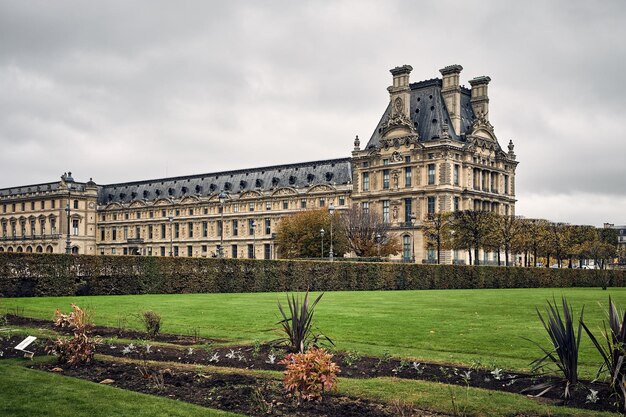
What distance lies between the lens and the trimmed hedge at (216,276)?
3462 cm

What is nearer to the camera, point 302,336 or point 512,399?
point 512,399

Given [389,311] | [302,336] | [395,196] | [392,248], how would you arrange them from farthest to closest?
[395,196], [392,248], [389,311], [302,336]

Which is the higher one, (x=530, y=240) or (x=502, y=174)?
(x=502, y=174)

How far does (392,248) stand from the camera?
288 feet

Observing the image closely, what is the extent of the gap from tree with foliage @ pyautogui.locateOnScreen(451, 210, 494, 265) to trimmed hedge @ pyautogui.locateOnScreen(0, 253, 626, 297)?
1482cm

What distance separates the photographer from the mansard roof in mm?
111225

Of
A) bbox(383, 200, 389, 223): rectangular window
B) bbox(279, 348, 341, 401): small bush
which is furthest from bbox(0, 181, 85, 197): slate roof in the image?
bbox(279, 348, 341, 401): small bush

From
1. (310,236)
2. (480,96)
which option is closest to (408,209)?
(310,236)

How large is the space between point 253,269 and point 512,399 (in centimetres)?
3491

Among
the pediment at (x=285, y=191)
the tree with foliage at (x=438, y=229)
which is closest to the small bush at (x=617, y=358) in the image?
the tree with foliage at (x=438, y=229)

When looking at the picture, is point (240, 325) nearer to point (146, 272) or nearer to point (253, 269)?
point (146, 272)

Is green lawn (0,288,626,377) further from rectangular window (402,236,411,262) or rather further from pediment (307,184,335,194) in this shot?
pediment (307,184,335,194)

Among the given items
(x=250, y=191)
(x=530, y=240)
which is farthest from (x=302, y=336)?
(x=250, y=191)

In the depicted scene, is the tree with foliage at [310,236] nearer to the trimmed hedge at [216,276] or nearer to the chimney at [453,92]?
the chimney at [453,92]
